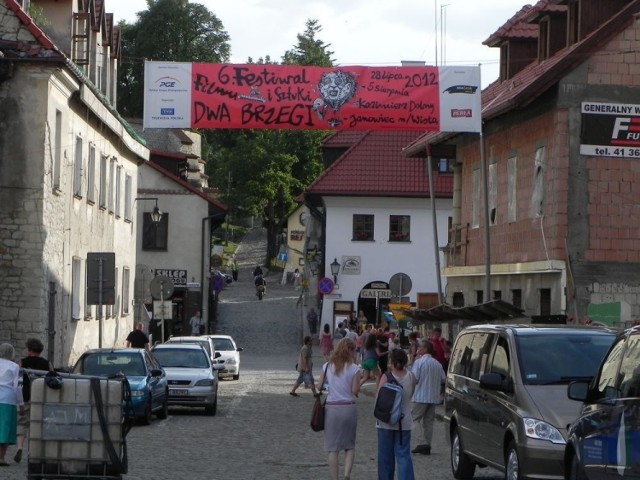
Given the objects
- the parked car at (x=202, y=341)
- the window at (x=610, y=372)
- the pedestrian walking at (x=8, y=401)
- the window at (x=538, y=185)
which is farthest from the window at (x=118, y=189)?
the window at (x=610, y=372)

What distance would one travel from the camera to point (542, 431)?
14133 mm

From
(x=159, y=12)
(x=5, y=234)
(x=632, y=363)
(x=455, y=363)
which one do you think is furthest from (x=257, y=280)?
(x=632, y=363)

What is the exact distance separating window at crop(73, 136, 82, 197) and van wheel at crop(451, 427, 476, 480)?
20671mm

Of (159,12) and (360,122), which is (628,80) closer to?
(360,122)

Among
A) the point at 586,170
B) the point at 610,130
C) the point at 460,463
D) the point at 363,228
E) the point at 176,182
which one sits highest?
the point at 176,182

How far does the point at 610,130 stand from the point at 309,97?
269 inches

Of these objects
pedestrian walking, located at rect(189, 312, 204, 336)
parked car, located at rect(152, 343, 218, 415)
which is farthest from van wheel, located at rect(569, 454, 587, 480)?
pedestrian walking, located at rect(189, 312, 204, 336)

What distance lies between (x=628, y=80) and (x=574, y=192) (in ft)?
8.72

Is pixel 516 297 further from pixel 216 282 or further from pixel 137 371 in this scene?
pixel 216 282

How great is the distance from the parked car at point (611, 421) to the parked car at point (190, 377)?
18470 millimetres

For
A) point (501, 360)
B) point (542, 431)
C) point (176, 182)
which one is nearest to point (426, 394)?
point (501, 360)

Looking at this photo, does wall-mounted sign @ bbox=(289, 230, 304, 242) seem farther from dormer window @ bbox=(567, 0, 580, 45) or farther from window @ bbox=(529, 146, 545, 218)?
window @ bbox=(529, 146, 545, 218)

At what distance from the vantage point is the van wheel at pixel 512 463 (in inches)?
563

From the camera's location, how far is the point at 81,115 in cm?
3675
